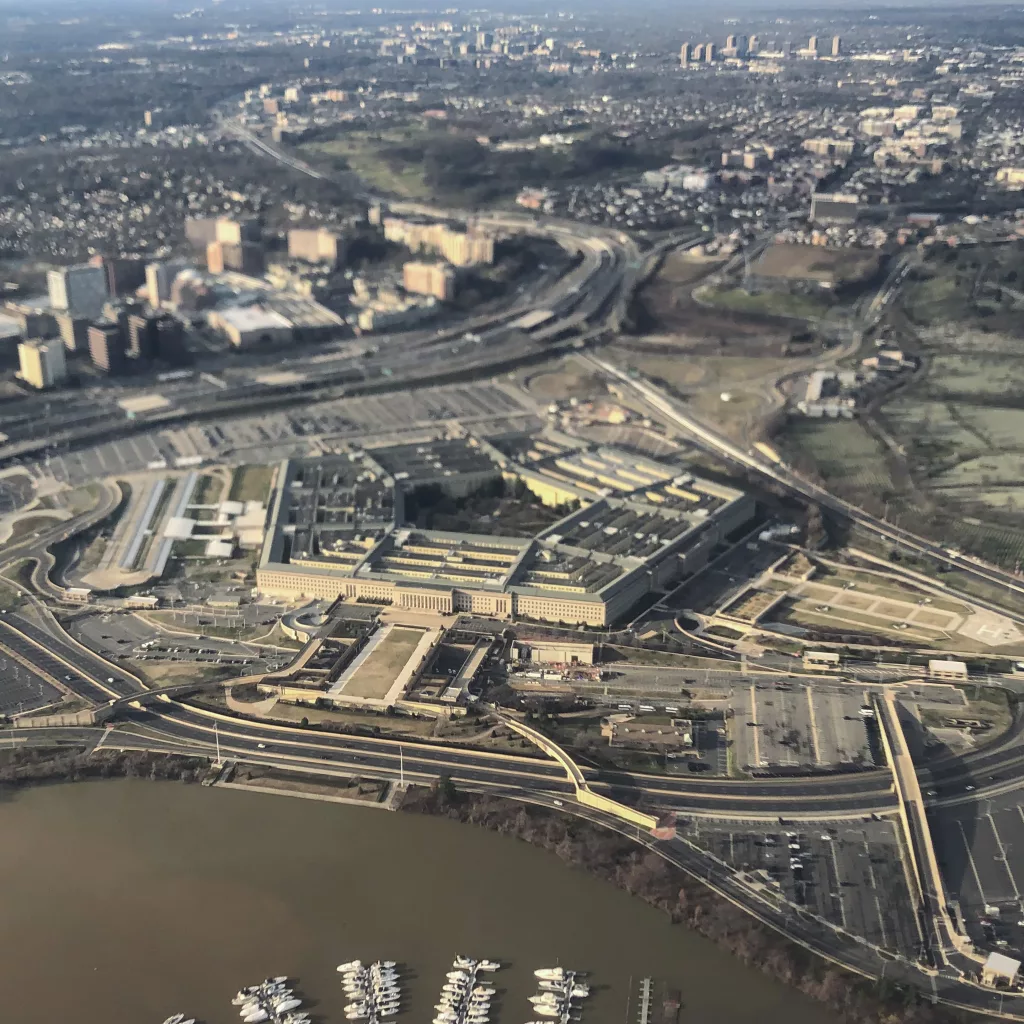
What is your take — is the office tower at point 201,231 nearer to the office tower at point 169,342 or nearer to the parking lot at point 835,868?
the office tower at point 169,342

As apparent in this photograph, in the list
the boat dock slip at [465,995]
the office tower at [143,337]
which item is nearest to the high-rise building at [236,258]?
the office tower at [143,337]

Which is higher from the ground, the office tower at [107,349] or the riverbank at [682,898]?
the riverbank at [682,898]

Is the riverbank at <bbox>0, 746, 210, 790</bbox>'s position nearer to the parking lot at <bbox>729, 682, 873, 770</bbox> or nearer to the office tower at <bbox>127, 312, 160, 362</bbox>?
the parking lot at <bbox>729, 682, 873, 770</bbox>

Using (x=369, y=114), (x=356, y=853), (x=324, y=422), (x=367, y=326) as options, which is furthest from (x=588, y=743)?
(x=369, y=114)

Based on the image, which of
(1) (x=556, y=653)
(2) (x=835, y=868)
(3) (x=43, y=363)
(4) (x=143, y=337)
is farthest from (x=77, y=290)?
(2) (x=835, y=868)

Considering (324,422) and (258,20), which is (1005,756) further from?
(258,20)
